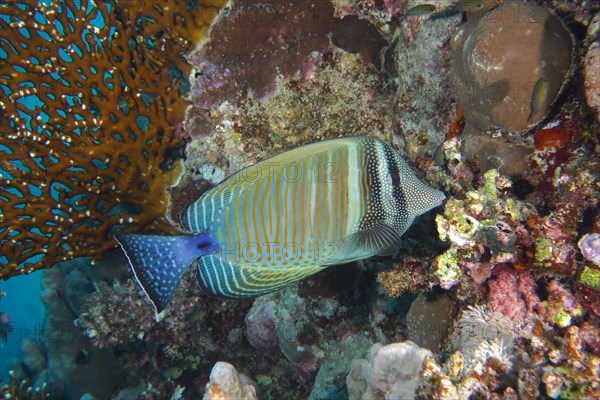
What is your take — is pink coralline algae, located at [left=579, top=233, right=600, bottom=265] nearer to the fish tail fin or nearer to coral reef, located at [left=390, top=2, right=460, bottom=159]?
coral reef, located at [left=390, top=2, right=460, bottom=159]

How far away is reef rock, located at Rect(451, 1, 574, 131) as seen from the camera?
2.79 metres

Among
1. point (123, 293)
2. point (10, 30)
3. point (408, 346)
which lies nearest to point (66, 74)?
A: point (10, 30)

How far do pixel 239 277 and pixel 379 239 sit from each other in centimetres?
125

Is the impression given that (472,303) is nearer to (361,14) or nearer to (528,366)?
(528,366)

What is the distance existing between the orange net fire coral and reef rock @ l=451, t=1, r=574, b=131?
297 cm

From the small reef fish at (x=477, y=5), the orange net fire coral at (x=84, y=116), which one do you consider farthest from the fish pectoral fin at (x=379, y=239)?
the orange net fire coral at (x=84, y=116)

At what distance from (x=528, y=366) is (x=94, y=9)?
550 cm

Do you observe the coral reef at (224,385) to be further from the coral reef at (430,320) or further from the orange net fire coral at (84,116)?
the orange net fire coral at (84,116)

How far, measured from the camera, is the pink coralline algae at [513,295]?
2.71 meters

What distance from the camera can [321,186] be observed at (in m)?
2.95

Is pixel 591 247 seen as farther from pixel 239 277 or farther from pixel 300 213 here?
pixel 239 277

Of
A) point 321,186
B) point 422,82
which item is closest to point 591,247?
point 321,186

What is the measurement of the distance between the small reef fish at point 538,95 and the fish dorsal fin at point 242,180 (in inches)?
55.3

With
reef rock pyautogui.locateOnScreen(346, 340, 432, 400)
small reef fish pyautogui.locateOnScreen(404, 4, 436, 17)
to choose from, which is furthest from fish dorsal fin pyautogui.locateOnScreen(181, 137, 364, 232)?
small reef fish pyautogui.locateOnScreen(404, 4, 436, 17)
